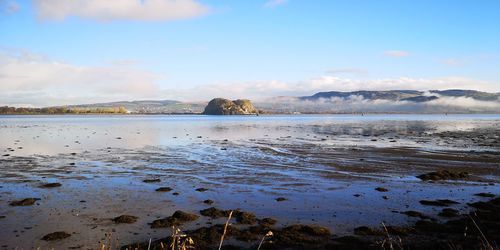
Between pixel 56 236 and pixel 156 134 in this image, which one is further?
pixel 156 134

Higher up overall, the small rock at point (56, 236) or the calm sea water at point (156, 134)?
the small rock at point (56, 236)

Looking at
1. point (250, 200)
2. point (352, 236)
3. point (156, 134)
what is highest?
point (352, 236)

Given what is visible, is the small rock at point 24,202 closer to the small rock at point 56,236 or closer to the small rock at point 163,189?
the small rock at point 56,236

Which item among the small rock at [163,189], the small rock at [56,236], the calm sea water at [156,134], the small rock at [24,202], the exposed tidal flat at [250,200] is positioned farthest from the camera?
the calm sea water at [156,134]

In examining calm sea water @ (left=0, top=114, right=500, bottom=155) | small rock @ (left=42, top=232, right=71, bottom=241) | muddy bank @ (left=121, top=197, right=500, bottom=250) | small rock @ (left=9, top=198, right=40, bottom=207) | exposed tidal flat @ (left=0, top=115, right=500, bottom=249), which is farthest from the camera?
calm sea water @ (left=0, top=114, right=500, bottom=155)

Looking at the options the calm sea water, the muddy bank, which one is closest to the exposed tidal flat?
the muddy bank

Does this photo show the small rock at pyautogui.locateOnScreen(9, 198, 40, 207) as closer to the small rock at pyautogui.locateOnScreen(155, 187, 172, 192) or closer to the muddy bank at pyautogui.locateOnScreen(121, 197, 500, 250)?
the small rock at pyautogui.locateOnScreen(155, 187, 172, 192)

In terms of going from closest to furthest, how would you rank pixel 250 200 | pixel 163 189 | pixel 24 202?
pixel 24 202 < pixel 250 200 < pixel 163 189

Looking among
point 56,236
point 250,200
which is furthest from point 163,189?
point 56,236

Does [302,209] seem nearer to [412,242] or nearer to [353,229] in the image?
[353,229]

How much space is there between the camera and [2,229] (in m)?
11.9

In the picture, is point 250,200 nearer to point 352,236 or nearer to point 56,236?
point 352,236

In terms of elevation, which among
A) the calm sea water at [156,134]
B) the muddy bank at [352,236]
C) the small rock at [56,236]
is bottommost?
the calm sea water at [156,134]

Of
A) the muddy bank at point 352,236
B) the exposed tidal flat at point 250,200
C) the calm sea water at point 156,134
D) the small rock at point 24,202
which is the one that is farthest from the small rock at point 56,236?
the calm sea water at point 156,134
